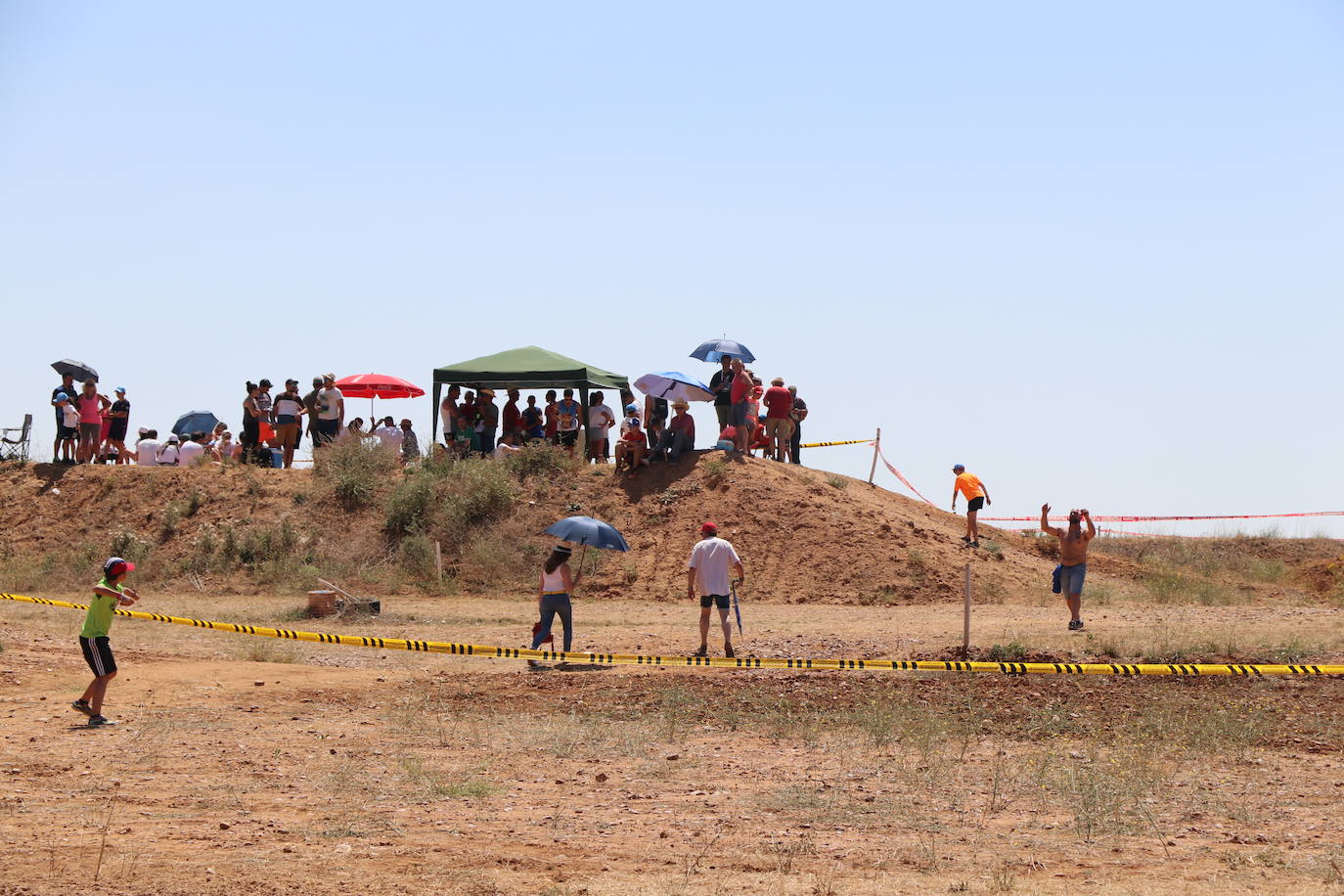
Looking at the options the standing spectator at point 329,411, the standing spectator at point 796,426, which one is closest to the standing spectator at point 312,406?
the standing spectator at point 329,411

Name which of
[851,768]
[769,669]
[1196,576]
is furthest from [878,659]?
[1196,576]

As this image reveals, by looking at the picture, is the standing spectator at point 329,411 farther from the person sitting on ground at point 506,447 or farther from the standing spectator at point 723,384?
the standing spectator at point 723,384

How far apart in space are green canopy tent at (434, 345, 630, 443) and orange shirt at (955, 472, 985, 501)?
8.06 meters

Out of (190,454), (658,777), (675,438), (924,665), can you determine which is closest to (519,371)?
(675,438)

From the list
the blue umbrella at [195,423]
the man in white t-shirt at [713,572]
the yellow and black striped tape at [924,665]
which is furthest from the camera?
the blue umbrella at [195,423]

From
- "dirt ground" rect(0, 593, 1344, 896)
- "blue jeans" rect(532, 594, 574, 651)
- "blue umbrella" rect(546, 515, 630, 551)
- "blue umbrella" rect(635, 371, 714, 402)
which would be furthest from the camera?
"blue umbrella" rect(635, 371, 714, 402)

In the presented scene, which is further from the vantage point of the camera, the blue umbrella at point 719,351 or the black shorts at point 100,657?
the blue umbrella at point 719,351

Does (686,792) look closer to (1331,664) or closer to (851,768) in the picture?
(851,768)

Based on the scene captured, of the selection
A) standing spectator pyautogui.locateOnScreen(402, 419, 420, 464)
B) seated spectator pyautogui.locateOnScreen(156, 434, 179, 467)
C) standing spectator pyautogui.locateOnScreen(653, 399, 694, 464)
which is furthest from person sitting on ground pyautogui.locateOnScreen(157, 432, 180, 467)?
standing spectator pyautogui.locateOnScreen(653, 399, 694, 464)

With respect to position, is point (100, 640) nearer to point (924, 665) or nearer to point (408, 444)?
point (924, 665)

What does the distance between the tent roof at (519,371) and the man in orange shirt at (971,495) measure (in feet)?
26.3

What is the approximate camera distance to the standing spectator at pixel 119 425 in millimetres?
32625

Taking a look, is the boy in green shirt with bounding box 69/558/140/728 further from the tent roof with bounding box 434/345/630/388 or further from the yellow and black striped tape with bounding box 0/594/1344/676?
the tent roof with bounding box 434/345/630/388

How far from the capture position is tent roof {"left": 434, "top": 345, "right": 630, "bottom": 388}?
30.0 metres
